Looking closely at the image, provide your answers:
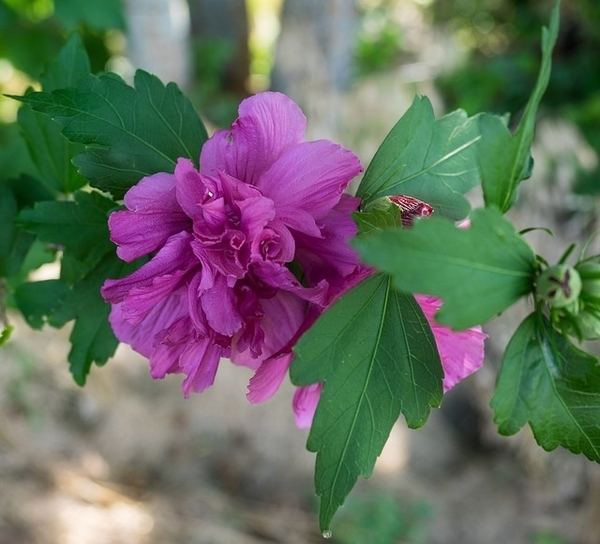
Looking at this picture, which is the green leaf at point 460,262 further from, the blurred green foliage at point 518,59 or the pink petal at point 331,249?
the blurred green foliage at point 518,59

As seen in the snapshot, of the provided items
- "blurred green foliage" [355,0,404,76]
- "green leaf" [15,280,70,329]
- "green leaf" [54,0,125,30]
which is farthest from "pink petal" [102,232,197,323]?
"blurred green foliage" [355,0,404,76]

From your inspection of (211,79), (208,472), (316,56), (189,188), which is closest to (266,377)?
(189,188)

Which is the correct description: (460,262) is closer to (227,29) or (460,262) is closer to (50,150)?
(50,150)

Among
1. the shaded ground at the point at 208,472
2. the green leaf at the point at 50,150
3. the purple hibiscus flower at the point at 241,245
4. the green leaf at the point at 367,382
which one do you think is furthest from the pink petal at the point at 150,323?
the shaded ground at the point at 208,472

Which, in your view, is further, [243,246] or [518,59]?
[518,59]

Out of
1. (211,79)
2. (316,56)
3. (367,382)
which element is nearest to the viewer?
(367,382)

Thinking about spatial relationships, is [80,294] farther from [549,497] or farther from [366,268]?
[549,497]
